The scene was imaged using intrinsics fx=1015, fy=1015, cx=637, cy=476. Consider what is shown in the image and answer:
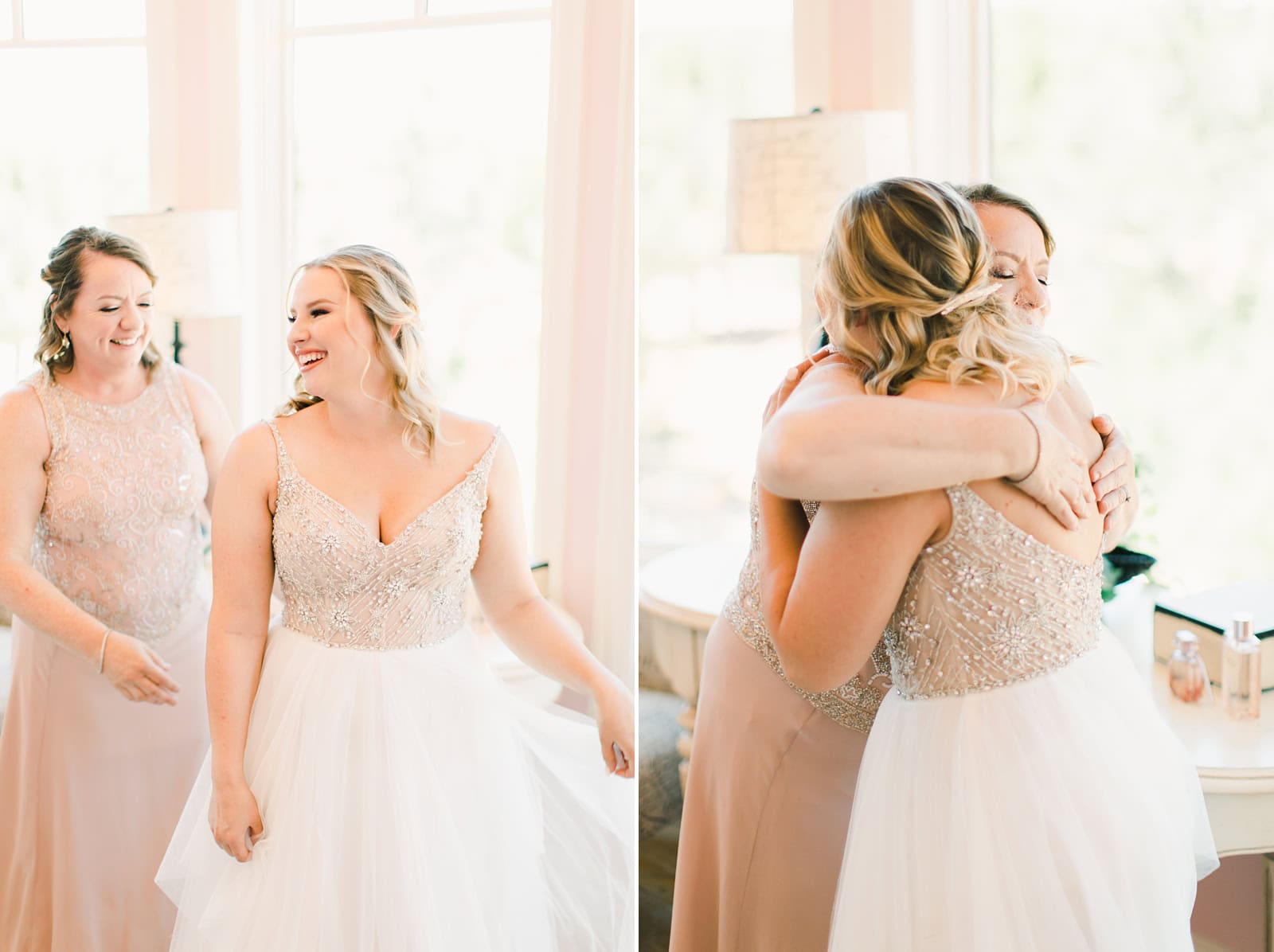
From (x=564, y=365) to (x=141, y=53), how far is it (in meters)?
1.08

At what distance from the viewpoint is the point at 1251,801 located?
4.84ft

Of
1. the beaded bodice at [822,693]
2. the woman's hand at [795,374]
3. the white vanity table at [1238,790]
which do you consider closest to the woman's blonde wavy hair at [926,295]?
the woman's hand at [795,374]

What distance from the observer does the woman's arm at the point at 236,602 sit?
136 centimetres

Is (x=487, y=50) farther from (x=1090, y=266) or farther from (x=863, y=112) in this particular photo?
(x=1090, y=266)

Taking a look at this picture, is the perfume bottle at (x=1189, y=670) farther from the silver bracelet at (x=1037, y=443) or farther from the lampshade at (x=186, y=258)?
the lampshade at (x=186, y=258)

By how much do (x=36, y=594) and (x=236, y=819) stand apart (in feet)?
1.94

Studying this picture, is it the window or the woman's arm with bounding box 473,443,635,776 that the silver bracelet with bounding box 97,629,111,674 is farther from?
the window

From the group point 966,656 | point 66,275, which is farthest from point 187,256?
point 966,656

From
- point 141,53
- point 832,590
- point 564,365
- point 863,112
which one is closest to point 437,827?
point 832,590

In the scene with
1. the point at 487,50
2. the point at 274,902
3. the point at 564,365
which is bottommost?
the point at 274,902

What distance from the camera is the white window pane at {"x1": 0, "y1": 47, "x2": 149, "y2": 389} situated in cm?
207

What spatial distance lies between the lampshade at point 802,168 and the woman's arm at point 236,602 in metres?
0.94

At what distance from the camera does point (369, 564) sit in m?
1.39

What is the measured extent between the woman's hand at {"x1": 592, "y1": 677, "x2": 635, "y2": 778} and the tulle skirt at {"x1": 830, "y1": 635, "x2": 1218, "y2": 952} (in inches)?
16.6
